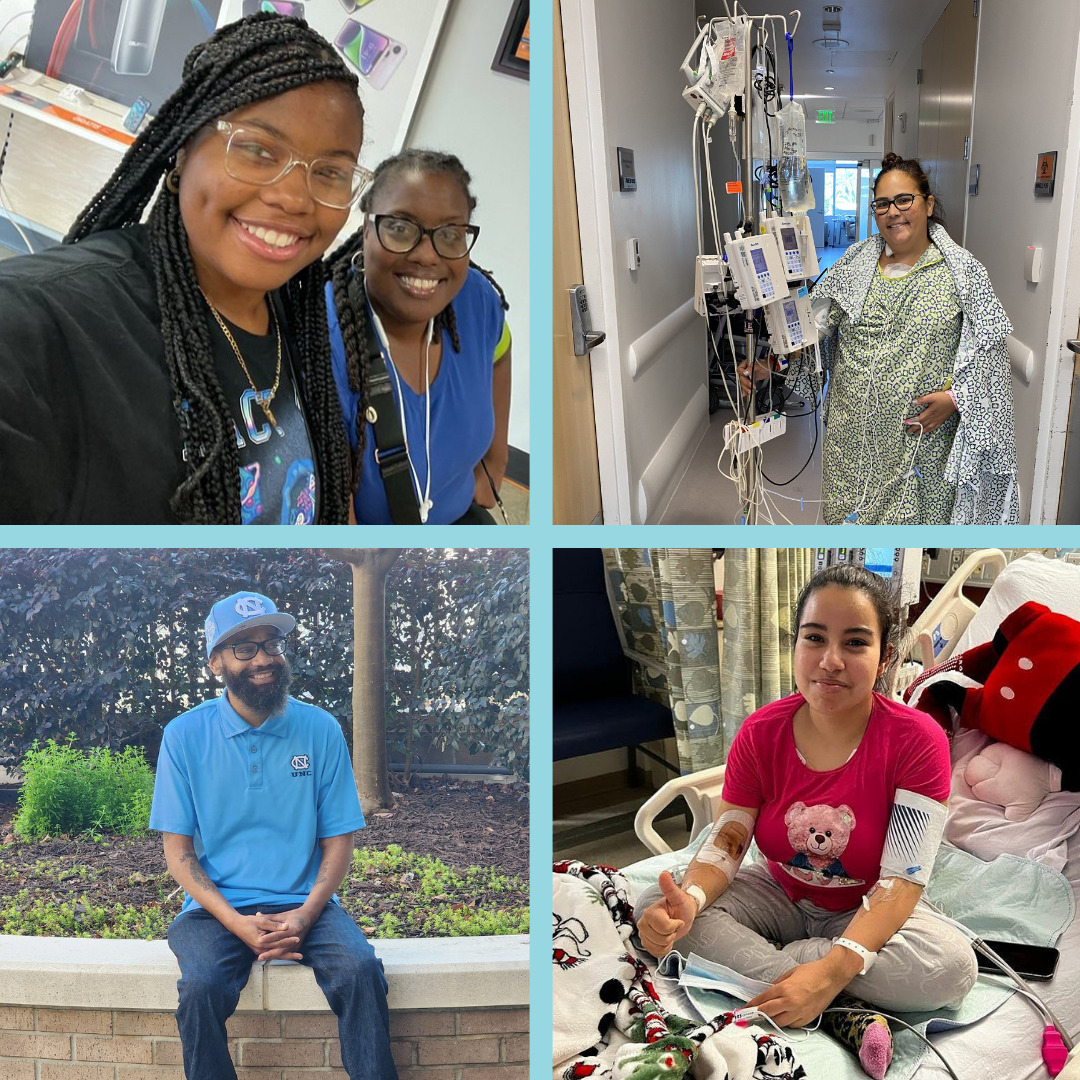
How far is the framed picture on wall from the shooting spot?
110 cm

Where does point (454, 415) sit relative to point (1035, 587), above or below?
above

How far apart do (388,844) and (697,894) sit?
0.37 m

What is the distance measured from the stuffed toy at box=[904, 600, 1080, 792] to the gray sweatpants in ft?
0.86

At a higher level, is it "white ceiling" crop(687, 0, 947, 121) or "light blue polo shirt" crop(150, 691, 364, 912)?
"white ceiling" crop(687, 0, 947, 121)

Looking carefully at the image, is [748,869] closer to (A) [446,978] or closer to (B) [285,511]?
(A) [446,978]

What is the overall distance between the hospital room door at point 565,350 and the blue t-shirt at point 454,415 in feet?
1.21

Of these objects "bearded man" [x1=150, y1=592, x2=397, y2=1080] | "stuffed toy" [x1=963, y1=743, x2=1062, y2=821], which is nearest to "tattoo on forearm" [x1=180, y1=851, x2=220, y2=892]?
"bearded man" [x1=150, y1=592, x2=397, y2=1080]

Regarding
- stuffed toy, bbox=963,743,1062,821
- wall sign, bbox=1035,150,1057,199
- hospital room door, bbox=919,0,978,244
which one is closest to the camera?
stuffed toy, bbox=963,743,1062,821

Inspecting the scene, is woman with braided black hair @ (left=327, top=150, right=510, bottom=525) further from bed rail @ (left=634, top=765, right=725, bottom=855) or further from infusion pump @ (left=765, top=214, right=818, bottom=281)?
infusion pump @ (left=765, top=214, right=818, bottom=281)

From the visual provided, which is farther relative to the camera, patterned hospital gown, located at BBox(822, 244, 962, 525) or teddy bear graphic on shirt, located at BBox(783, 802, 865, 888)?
patterned hospital gown, located at BBox(822, 244, 962, 525)

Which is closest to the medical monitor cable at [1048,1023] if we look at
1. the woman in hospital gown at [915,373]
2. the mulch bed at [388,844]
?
the mulch bed at [388,844]

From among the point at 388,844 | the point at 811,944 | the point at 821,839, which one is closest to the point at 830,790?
the point at 821,839

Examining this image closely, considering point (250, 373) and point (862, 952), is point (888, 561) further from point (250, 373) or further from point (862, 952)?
point (250, 373)

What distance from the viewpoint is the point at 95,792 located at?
1107 mm
